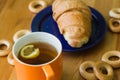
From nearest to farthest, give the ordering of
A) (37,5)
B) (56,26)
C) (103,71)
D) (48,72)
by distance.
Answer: (48,72), (103,71), (56,26), (37,5)

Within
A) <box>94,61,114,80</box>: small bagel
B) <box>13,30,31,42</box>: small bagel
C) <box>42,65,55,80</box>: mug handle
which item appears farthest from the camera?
<box>13,30,31,42</box>: small bagel

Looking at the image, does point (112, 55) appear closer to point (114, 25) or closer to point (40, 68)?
point (114, 25)

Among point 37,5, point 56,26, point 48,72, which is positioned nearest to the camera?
point 48,72

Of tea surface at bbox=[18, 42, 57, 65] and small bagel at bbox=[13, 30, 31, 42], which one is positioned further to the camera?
small bagel at bbox=[13, 30, 31, 42]

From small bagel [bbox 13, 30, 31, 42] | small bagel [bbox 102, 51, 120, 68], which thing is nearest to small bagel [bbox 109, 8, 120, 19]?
small bagel [bbox 102, 51, 120, 68]

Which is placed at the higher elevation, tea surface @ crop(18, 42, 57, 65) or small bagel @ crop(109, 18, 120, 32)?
tea surface @ crop(18, 42, 57, 65)

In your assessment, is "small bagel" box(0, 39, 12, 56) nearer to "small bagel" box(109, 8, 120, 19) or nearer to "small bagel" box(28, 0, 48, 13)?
"small bagel" box(28, 0, 48, 13)

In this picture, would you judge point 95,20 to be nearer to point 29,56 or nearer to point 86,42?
point 86,42

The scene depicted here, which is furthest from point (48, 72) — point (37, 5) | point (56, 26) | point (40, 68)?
point (37, 5)

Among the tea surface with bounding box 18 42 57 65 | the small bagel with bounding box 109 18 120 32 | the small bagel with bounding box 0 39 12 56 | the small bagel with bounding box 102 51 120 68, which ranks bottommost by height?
the small bagel with bounding box 102 51 120 68
